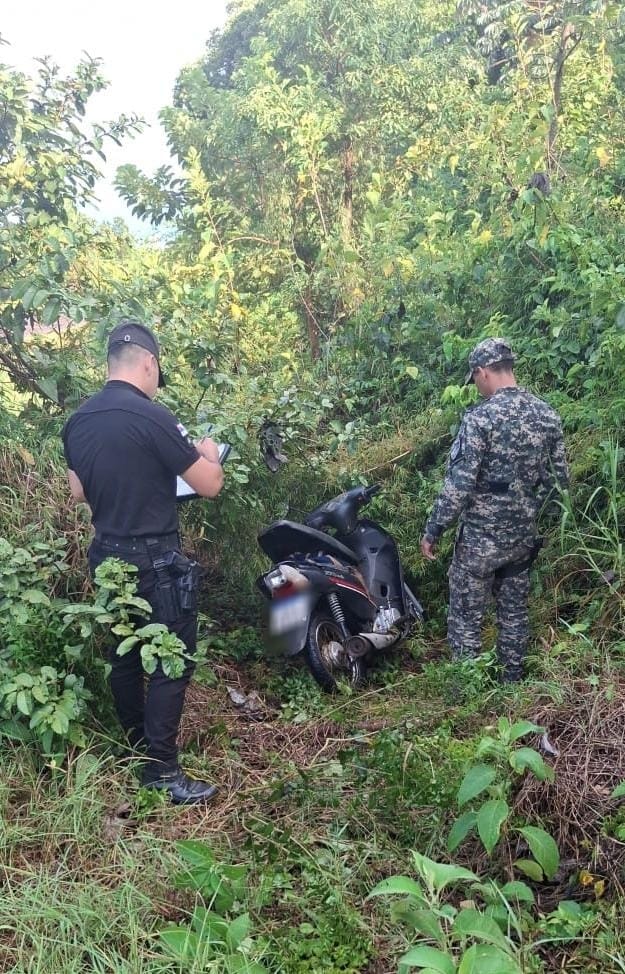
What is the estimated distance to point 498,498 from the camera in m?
3.56

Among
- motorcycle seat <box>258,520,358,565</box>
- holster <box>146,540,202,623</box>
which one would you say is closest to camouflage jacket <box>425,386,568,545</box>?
motorcycle seat <box>258,520,358,565</box>

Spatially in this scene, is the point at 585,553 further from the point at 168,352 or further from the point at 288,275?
the point at 288,275

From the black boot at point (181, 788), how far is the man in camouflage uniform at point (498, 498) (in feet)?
4.76

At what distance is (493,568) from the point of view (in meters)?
3.62

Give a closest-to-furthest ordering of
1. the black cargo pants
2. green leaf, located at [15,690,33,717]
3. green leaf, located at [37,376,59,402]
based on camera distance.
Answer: green leaf, located at [15,690,33,717] < the black cargo pants < green leaf, located at [37,376,59,402]

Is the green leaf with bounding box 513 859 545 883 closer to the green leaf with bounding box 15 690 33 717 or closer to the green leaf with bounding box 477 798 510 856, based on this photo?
the green leaf with bounding box 477 798 510 856

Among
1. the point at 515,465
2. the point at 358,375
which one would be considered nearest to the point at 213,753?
the point at 515,465

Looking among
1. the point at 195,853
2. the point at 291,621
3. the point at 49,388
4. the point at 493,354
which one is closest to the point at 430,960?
the point at 195,853

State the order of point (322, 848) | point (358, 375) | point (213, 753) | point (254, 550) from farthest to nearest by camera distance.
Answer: point (358, 375) → point (254, 550) → point (213, 753) → point (322, 848)

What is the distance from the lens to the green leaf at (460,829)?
7.02ft

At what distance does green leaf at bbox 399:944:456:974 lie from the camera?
4.87 ft

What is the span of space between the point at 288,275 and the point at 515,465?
5.18m

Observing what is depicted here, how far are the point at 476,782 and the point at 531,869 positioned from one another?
0.88 ft

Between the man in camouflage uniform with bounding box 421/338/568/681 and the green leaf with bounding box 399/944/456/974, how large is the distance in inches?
87.0
